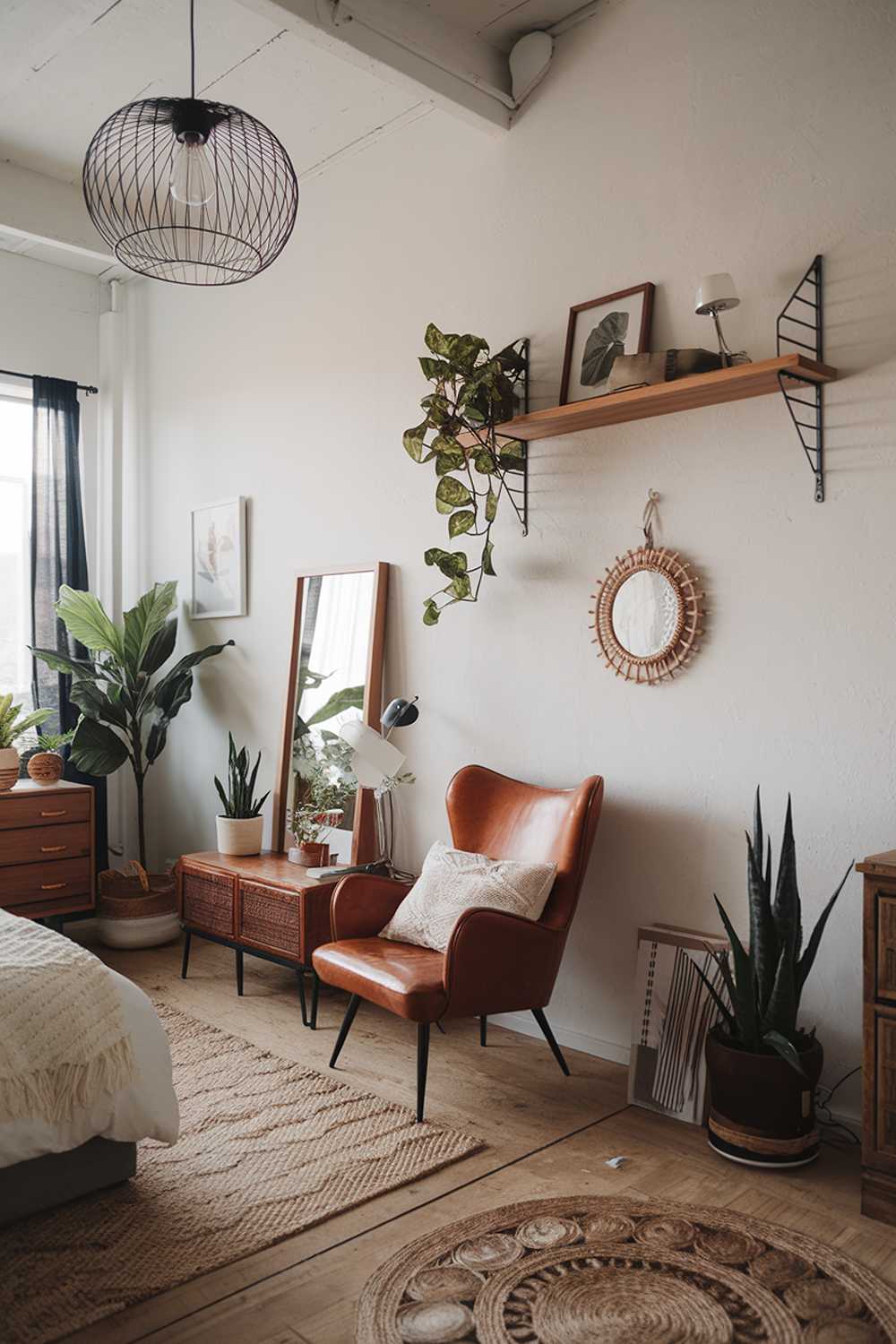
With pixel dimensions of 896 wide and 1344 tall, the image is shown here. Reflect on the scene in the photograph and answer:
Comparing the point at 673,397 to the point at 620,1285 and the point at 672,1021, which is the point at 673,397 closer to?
the point at 672,1021

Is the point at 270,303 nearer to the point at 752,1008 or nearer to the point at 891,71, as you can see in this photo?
the point at 891,71

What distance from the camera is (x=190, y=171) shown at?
8.38 ft

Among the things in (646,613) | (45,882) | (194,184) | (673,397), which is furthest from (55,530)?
(673,397)

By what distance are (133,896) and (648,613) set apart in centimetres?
Result: 283

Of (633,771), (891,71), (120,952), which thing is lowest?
(120,952)

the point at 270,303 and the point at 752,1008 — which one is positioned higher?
the point at 270,303

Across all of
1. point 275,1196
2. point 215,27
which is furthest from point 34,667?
point 275,1196

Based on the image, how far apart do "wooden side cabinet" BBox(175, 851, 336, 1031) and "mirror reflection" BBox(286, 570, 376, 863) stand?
0.86 feet

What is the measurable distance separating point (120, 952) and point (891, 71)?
432 cm

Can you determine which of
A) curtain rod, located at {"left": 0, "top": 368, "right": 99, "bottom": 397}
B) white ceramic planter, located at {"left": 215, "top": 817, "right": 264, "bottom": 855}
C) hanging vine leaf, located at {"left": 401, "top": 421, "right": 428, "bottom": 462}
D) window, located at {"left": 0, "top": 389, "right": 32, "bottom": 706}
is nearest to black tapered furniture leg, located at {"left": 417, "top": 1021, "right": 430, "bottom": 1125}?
white ceramic planter, located at {"left": 215, "top": 817, "right": 264, "bottom": 855}

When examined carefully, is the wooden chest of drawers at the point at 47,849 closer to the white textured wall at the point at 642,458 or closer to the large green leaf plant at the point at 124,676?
the large green leaf plant at the point at 124,676


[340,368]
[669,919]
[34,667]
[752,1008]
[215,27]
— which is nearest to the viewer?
[752,1008]

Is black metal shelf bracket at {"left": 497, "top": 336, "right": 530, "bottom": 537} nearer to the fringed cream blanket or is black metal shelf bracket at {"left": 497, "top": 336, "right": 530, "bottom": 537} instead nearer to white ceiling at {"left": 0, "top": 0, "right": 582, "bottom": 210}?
white ceiling at {"left": 0, "top": 0, "right": 582, "bottom": 210}

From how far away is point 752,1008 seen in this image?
2.69m
